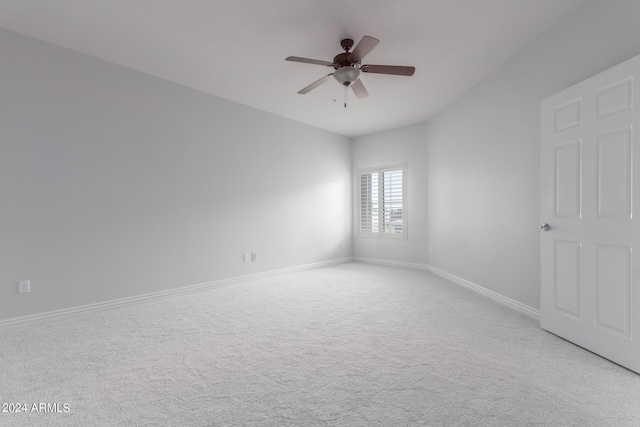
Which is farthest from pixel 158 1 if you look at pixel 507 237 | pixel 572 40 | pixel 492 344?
pixel 507 237

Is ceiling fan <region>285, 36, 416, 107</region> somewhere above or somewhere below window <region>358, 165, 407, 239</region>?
above

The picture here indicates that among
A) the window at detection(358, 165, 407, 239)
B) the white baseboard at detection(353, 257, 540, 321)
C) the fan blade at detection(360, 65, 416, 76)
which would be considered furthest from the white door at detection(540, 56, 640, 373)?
the window at detection(358, 165, 407, 239)

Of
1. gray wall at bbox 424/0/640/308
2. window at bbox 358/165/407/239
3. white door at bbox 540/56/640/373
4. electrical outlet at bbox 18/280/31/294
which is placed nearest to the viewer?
white door at bbox 540/56/640/373

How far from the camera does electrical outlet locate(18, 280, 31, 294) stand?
2922 millimetres

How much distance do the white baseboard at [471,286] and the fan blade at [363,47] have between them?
2.97 metres

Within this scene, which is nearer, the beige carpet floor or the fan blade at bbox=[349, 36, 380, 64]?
the beige carpet floor

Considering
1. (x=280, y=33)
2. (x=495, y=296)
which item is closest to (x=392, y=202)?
(x=495, y=296)

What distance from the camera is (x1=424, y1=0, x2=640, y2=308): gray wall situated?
8.02 feet

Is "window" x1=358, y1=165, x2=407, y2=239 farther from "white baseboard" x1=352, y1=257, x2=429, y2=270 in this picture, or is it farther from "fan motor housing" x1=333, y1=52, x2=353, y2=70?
"fan motor housing" x1=333, y1=52, x2=353, y2=70

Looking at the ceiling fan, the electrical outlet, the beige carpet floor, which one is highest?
the ceiling fan

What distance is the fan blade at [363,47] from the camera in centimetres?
245

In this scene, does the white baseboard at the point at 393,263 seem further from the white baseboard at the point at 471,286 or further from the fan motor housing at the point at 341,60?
the fan motor housing at the point at 341,60

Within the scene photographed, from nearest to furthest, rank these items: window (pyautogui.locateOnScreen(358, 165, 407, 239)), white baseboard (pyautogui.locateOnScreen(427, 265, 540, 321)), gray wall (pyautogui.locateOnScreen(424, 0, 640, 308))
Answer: gray wall (pyautogui.locateOnScreen(424, 0, 640, 308)), white baseboard (pyautogui.locateOnScreen(427, 265, 540, 321)), window (pyautogui.locateOnScreen(358, 165, 407, 239))

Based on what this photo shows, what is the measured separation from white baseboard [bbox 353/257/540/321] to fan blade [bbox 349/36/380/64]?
297 centimetres
